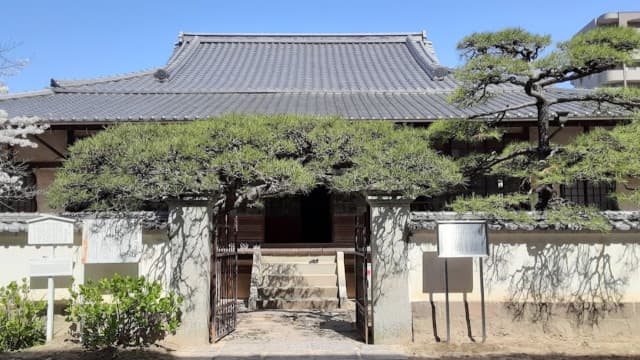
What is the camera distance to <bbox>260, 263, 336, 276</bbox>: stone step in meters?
12.3

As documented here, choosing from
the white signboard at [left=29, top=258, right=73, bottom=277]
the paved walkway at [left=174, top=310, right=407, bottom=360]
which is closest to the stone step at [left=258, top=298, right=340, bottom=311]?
the paved walkway at [left=174, top=310, right=407, bottom=360]

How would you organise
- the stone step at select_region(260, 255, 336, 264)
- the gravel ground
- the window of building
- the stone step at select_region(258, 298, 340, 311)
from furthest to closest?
1. the window of building
2. the stone step at select_region(260, 255, 336, 264)
3. the stone step at select_region(258, 298, 340, 311)
4. the gravel ground

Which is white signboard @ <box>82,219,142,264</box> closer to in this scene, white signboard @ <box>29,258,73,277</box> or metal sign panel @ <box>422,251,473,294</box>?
white signboard @ <box>29,258,73,277</box>

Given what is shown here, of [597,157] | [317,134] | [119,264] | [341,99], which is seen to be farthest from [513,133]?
[119,264]

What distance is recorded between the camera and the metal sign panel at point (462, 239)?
7562 millimetres

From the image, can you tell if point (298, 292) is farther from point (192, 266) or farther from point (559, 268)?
point (559, 268)

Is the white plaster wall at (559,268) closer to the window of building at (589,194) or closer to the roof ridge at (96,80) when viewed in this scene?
the window of building at (589,194)

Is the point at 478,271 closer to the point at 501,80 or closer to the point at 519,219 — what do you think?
the point at 519,219

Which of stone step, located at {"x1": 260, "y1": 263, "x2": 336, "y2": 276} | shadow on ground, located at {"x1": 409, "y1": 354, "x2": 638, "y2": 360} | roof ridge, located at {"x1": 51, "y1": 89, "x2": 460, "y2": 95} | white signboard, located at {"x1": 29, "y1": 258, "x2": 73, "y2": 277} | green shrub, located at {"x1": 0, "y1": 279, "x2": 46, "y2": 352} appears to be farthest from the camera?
roof ridge, located at {"x1": 51, "y1": 89, "x2": 460, "y2": 95}

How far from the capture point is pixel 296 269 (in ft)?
40.7

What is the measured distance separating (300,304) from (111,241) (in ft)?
14.3

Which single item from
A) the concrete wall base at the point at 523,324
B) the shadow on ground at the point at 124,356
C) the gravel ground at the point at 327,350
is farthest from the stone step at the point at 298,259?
the shadow on ground at the point at 124,356

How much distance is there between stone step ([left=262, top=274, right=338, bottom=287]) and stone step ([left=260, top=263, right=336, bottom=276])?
0.23m

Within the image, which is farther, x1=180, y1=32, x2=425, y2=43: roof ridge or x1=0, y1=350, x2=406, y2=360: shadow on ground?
x1=180, y1=32, x2=425, y2=43: roof ridge
